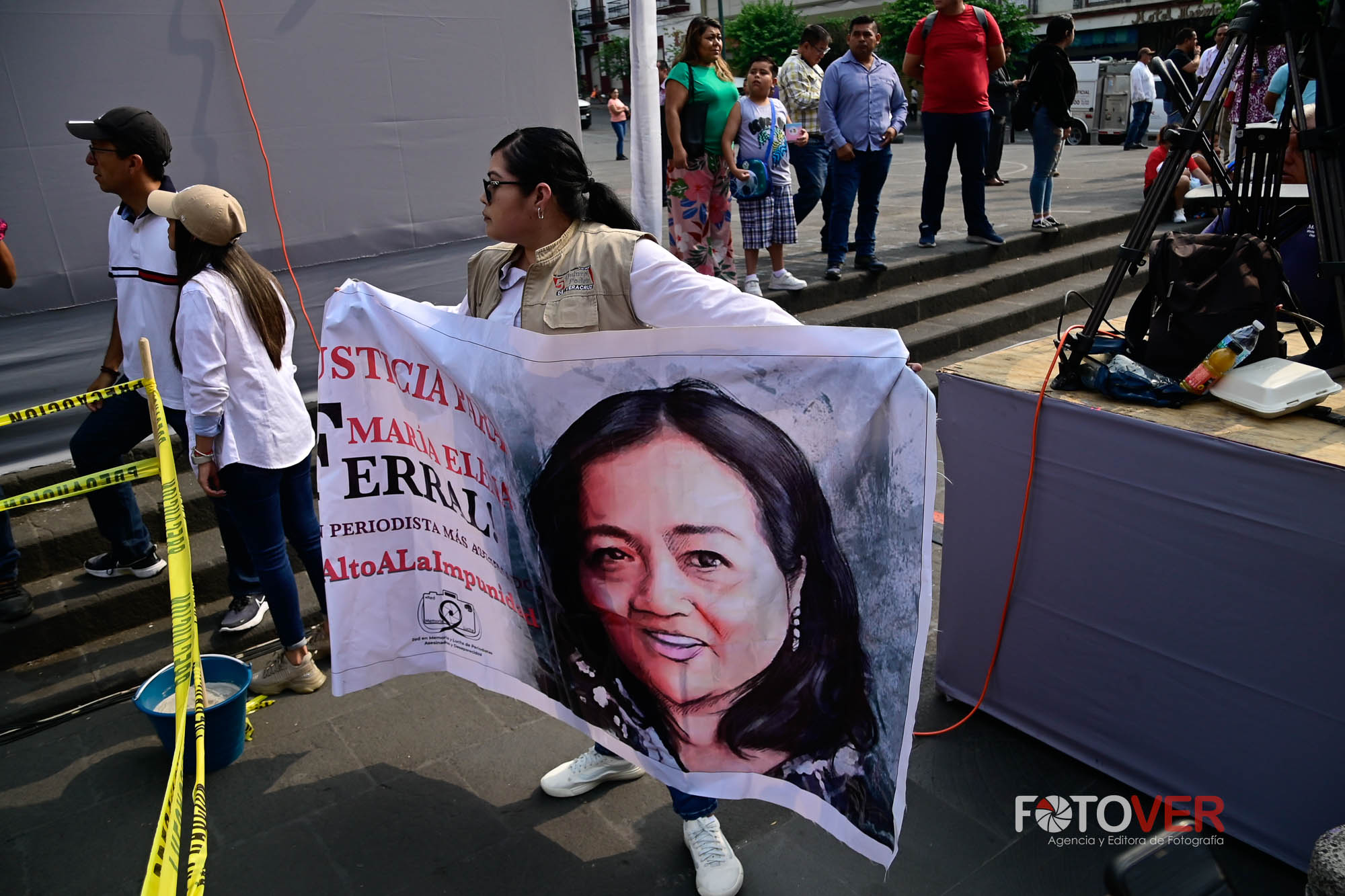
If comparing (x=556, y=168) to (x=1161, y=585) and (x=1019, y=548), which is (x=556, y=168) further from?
(x=1161, y=585)

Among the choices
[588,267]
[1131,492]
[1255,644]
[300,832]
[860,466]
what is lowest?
[300,832]

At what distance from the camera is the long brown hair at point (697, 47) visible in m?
5.96

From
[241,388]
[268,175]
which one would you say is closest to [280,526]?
[241,388]

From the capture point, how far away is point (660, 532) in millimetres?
2221

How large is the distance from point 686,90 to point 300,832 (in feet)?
15.9

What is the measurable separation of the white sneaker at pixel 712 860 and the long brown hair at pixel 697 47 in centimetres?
470

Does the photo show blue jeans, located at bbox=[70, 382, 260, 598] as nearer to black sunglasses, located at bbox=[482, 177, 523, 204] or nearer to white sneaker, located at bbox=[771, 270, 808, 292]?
black sunglasses, located at bbox=[482, 177, 523, 204]

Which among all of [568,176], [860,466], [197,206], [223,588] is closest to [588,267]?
[568,176]

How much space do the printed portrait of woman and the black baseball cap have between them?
216cm

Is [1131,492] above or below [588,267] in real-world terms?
below

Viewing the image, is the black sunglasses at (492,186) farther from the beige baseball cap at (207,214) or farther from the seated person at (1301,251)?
the seated person at (1301,251)

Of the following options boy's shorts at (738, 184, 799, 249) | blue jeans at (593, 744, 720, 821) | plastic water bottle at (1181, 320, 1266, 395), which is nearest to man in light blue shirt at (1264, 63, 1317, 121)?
plastic water bottle at (1181, 320, 1266, 395)

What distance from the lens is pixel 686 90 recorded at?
6.08 meters

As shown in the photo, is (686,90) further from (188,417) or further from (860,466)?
(860,466)
